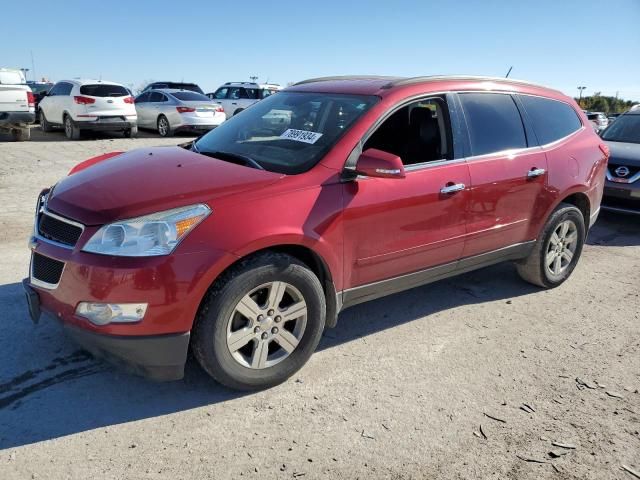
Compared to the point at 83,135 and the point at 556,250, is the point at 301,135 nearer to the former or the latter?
the point at 556,250

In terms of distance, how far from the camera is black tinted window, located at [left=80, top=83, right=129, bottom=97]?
14117 mm

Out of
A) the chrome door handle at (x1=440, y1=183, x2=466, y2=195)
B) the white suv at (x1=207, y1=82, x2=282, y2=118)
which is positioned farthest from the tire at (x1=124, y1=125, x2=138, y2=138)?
the chrome door handle at (x1=440, y1=183, x2=466, y2=195)

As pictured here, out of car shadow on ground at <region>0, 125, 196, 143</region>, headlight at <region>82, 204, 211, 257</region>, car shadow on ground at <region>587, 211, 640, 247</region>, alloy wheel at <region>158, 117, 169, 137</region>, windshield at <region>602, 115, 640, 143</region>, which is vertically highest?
windshield at <region>602, 115, 640, 143</region>

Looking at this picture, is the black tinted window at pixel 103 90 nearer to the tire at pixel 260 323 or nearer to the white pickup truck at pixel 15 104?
the white pickup truck at pixel 15 104

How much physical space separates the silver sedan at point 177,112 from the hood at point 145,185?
12642 millimetres

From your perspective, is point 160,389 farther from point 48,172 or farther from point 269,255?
point 48,172

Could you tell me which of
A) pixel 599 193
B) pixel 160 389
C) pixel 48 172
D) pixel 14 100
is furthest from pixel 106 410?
pixel 14 100

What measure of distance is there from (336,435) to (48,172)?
8.72m

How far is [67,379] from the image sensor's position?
10.3 ft

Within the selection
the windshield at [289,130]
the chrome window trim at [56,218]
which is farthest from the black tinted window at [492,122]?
the chrome window trim at [56,218]

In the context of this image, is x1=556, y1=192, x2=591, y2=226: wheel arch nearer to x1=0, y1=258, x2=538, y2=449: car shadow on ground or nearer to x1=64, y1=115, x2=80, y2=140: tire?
x1=0, y1=258, x2=538, y2=449: car shadow on ground

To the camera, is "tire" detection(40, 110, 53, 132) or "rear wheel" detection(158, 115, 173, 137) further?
"rear wheel" detection(158, 115, 173, 137)

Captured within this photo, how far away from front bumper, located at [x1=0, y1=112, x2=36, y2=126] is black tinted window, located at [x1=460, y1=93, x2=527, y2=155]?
40.8ft

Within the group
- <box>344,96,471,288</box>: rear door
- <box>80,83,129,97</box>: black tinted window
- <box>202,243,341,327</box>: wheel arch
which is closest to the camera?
<box>202,243,341,327</box>: wheel arch
